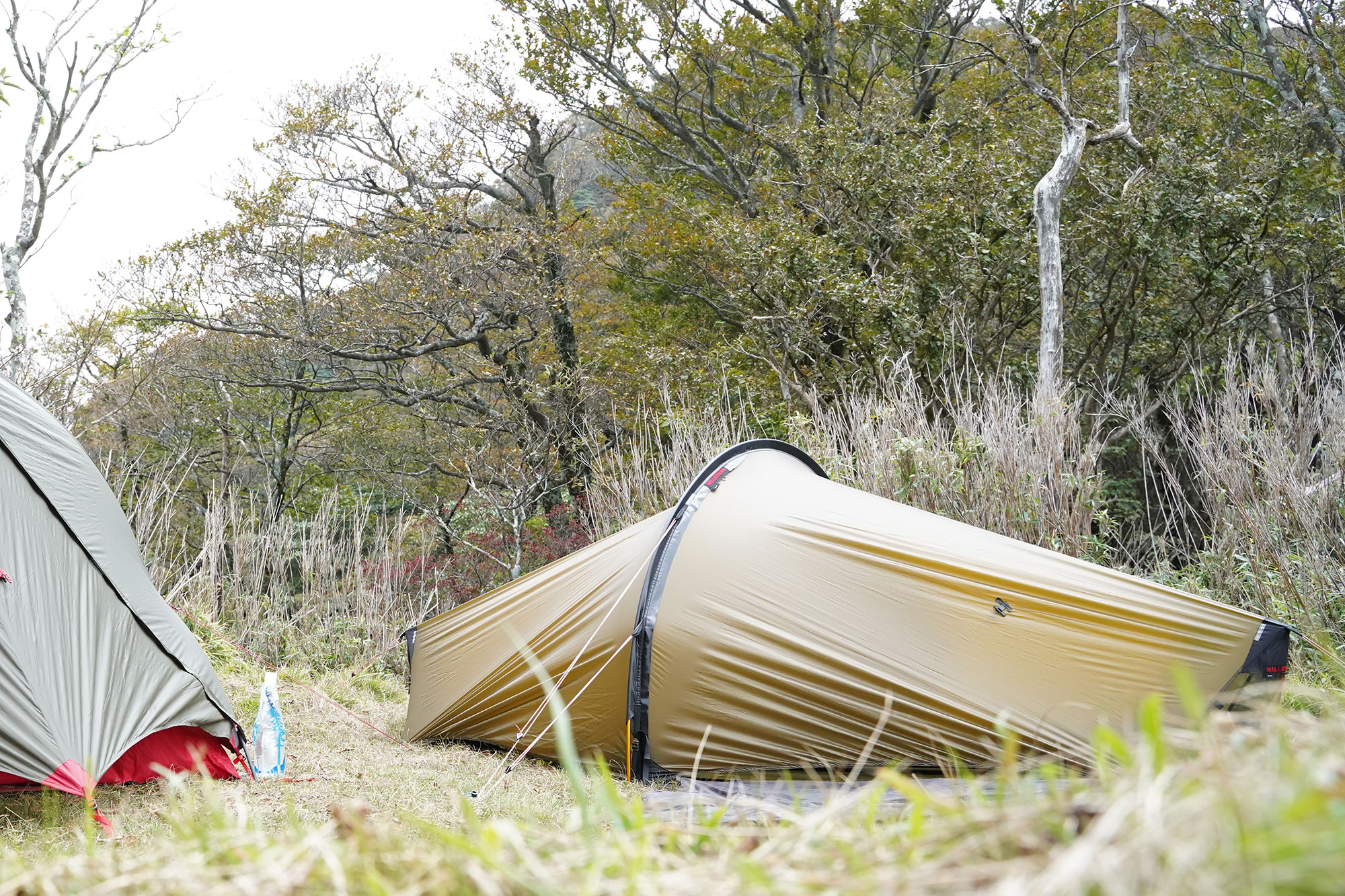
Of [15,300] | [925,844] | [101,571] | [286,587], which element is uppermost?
[15,300]

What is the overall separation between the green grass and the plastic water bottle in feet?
8.95

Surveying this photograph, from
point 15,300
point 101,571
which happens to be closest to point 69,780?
point 101,571

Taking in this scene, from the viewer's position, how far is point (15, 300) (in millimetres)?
Answer: 7363

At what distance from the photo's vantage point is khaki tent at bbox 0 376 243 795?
2.61 m

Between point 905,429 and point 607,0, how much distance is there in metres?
6.79

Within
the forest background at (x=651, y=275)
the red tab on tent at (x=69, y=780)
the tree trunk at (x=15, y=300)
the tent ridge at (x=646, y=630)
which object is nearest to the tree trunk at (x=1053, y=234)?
the forest background at (x=651, y=275)

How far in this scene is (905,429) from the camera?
17.6 feet

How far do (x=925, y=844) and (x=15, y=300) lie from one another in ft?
28.9

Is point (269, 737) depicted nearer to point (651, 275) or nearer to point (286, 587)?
point (286, 587)

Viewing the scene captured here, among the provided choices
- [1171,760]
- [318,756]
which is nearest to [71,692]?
[318,756]

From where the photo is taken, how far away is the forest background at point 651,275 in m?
7.48

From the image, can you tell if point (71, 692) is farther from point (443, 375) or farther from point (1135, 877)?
point (443, 375)

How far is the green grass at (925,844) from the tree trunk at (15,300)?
7908mm

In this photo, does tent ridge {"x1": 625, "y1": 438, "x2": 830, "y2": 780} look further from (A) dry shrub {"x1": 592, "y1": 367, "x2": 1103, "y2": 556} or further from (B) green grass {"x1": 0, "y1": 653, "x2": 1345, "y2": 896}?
(B) green grass {"x1": 0, "y1": 653, "x2": 1345, "y2": 896}
